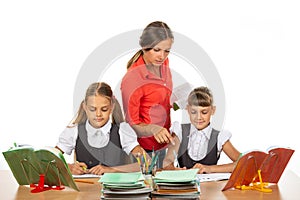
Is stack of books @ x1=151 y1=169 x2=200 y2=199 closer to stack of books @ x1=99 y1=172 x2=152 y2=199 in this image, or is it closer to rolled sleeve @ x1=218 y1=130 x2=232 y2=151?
stack of books @ x1=99 y1=172 x2=152 y2=199

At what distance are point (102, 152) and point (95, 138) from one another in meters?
0.08

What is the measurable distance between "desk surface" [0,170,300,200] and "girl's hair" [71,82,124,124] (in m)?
0.51

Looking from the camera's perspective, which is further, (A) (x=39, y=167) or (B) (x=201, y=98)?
(B) (x=201, y=98)

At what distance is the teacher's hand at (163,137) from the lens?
247 cm

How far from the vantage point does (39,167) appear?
197cm

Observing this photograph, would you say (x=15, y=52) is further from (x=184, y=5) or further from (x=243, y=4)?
(x=243, y=4)

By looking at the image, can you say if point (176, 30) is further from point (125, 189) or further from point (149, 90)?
point (125, 189)

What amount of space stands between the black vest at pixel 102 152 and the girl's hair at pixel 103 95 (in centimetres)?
4

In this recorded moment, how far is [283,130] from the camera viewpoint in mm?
3539

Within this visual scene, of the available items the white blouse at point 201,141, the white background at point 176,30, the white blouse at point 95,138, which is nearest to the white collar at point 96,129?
the white blouse at point 95,138

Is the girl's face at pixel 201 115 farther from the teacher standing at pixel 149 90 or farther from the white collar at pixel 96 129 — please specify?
the white collar at pixel 96 129

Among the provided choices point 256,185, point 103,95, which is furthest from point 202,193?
point 103,95

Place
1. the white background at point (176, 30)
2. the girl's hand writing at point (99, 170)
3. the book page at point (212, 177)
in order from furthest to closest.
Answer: the white background at point (176, 30) < the girl's hand writing at point (99, 170) < the book page at point (212, 177)

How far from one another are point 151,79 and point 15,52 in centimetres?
130
